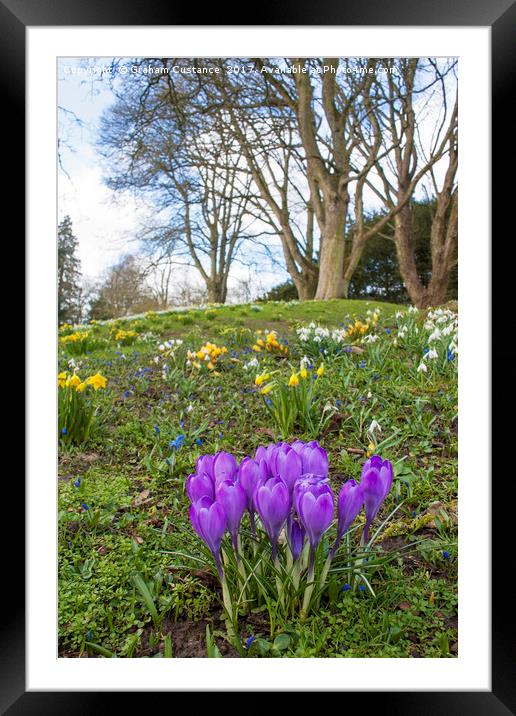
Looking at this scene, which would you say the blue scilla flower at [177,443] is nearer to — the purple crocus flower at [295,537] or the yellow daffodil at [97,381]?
the yellow daffodil at [97,381]

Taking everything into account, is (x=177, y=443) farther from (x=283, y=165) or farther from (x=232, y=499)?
(x=283, y=165)

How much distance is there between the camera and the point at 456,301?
4.93 ft

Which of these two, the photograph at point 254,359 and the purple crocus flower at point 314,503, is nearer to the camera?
the purple crocus flower at point 314,503

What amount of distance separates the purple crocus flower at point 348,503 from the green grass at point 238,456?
6.1 inches

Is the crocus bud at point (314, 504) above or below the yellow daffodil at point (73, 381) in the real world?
below

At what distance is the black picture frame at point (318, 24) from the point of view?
1.19 m

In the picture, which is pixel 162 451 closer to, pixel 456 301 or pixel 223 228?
pixel 223 228

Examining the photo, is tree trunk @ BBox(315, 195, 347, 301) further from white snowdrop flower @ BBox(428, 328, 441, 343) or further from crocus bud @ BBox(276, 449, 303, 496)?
crocus bud @ BBox(276, 449, 303, 496)

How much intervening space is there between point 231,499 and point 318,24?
1.25 meters

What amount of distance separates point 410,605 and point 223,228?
1336mm

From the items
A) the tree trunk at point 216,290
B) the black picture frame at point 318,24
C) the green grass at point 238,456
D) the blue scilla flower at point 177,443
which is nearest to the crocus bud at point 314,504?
the green grass at point 238,456

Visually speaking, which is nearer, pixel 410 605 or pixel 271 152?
pixel 410 605

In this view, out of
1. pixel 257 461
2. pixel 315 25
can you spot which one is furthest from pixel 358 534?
pixel 315 25

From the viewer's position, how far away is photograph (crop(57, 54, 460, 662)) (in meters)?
1.08
